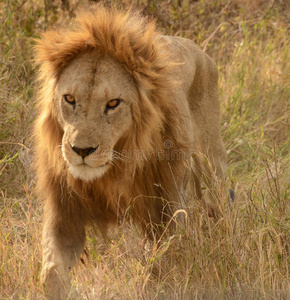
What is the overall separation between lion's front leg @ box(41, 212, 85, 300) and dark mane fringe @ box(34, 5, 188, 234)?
151mm

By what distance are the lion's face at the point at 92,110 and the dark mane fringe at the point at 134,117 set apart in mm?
67

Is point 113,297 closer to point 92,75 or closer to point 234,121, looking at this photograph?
point 92,75

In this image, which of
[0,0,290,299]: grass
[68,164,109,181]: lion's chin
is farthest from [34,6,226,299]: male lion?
[0,0,290,299]: grass

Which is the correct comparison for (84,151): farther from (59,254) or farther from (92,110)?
(59,254)

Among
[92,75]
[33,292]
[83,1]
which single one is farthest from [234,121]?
[33,292]

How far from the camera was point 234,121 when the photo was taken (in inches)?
229

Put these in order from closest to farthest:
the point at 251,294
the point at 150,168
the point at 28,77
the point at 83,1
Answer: the point at 251,294 → the point at 150,168 → the point at 28,77 → the point at 83,1

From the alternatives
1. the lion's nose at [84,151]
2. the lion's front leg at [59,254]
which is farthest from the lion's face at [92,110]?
the lion's front leg at [59,254]

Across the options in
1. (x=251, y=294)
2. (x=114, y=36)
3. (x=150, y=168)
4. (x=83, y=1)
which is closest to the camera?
(x=251, y=294)

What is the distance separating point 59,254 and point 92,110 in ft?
2.66

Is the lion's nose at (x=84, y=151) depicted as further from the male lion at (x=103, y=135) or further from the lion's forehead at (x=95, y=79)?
the lion's forehead at (x=95, y=79)

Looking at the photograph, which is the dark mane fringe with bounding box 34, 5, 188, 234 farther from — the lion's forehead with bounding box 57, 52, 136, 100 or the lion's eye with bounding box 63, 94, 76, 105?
the lion's eye with bounding box 63, 94, 76, 105

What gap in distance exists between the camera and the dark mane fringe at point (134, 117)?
127 inches

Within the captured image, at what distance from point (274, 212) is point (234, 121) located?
2305 millimetres
